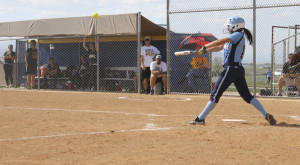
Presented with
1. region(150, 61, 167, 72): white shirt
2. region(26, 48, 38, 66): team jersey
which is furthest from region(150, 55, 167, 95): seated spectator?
region(26, 48, 38, 66): team jersey

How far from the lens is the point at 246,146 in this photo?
21.0 feet

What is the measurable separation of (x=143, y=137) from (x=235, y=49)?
2.50 meters

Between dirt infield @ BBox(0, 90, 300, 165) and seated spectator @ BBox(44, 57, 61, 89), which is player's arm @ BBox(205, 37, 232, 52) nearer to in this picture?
dirt infield @ BBox(0, 90, 300, 165)

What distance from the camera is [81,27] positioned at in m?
19.4

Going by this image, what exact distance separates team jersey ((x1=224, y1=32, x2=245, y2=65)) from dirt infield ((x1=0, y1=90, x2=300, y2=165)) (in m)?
1.10

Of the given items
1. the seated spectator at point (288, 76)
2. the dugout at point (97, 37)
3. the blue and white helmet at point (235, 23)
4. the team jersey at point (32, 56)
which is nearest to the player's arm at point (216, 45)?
the blue and white helmet at point (235, 23)

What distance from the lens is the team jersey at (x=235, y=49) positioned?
863cm

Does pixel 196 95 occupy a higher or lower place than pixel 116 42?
lower

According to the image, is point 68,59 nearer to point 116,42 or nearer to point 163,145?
point 116,42

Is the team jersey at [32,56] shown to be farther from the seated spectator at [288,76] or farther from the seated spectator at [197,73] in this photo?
the seated spectator at [288,76]

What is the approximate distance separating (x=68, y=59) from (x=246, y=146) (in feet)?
54.9

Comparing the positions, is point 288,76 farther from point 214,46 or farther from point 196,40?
point 214,46

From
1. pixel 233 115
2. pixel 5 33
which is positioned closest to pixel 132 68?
pixel 5 33

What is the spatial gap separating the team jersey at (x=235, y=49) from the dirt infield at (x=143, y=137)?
3.62ft
